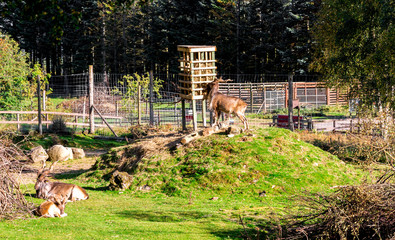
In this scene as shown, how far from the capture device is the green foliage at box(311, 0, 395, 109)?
65.5ft

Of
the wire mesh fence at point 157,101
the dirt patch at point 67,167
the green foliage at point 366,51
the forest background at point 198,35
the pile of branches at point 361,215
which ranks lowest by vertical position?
the dirt patch at point 67,167

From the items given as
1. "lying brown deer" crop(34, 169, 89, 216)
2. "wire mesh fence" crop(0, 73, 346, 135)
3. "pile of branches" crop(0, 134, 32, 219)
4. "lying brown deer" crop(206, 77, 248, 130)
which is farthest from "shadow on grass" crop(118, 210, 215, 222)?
"wire mesh fence" crop(0, 73, 346, 135)

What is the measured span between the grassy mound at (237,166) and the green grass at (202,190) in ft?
0.09

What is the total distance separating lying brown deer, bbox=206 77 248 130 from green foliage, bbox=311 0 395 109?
7978 mm

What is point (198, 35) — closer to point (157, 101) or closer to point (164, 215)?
point (157, 101)

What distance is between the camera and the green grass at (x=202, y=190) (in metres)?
9.16

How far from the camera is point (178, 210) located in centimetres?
1133

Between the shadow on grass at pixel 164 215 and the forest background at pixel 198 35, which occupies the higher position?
the forest background at pixel 198 35

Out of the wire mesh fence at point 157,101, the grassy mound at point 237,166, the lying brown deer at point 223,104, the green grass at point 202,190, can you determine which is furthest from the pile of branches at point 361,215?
the wire mesh fence at point 157,101

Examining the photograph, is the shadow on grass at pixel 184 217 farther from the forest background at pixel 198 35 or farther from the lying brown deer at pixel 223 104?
the forest background at pixel 198 35

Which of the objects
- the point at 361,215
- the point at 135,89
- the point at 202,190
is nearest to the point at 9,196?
the point at 202,190

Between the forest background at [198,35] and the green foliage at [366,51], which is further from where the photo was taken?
the forest background at [198,35]

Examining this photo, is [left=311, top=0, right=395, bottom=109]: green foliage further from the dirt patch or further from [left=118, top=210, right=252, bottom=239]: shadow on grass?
[left=118, top=210, right=252, bottom=239]: shadow on grass

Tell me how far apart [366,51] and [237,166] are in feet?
36.2
